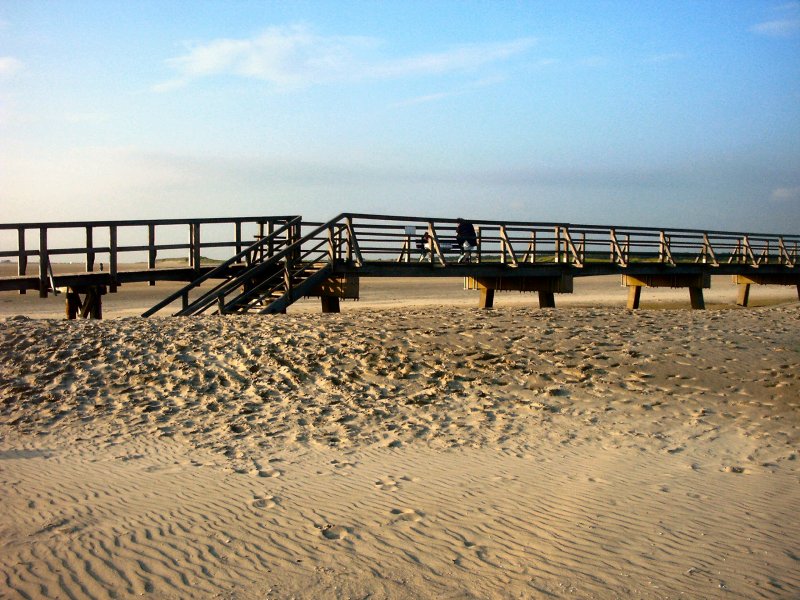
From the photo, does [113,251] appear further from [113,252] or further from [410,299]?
[410,299]

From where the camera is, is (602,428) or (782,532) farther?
(602,428)

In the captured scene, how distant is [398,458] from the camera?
8.50m

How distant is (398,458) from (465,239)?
12040 mm

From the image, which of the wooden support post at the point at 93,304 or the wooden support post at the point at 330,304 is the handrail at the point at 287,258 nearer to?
the wooden support post at the point at 330,304

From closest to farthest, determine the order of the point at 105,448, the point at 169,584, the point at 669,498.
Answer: the point at 169,584 → the point at 669,498 → the point at 105,448

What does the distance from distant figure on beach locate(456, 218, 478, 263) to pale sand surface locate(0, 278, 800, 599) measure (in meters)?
4.74

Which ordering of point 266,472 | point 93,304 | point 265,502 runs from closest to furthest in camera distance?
1. point 265,502
2. point 266,472
3. point 93,304

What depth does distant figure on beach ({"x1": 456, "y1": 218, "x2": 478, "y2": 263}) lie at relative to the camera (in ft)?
67.2

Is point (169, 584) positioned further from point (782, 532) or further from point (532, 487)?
point (782, 532)

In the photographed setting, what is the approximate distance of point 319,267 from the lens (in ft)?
61.2

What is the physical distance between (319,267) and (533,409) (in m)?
9.20

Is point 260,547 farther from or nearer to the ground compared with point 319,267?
nearer to the ground

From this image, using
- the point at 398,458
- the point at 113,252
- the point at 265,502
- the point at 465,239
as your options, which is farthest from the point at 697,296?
the point at 265,502

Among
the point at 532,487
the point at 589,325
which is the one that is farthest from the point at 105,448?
the point at 589,325
